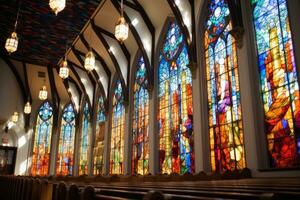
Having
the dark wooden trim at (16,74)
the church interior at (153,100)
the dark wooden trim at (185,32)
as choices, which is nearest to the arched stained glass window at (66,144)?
the church interior at (153,100)

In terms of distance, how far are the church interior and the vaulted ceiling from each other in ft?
0.22

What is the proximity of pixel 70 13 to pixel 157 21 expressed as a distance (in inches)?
158

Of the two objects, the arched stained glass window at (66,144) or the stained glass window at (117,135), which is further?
the arched stained glass window at (66,144)

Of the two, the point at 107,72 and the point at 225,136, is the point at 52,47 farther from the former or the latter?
the point at 225,136

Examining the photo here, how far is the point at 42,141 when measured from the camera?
21734mm

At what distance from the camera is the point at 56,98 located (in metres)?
21.7

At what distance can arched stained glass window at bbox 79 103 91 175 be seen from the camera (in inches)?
752

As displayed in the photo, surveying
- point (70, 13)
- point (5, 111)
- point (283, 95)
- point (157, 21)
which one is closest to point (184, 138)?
point (283, 95)

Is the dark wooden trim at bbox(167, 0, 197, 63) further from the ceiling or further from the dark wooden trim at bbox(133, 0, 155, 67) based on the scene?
the ceiling

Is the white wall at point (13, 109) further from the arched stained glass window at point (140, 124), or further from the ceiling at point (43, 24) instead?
the arched stained glass window at point (140, 124)

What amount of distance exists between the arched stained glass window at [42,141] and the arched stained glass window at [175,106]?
12.2m

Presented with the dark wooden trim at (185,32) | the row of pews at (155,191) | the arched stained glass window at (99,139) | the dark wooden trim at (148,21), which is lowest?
the row of pews at (155,191)

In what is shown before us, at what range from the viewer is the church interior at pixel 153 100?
7016 millimetres

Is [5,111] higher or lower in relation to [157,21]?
lower
